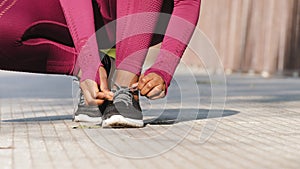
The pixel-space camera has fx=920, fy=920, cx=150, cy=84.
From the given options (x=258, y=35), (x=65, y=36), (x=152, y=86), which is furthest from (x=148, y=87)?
(x=258, y=35)

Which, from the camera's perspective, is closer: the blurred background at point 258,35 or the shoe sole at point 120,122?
the shoe sole at point 120,122

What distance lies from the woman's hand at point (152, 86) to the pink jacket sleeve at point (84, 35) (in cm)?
22

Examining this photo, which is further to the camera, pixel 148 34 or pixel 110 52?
pixel 110 52

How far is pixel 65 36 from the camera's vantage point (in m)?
4.68

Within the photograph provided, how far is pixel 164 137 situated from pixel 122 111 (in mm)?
309

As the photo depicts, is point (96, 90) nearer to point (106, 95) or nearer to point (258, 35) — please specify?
point (106, 95)

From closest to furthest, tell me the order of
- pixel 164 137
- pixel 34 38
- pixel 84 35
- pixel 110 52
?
pixel 164 137 → pixel 84 35 → pixel 110 52 → pixel 34 38

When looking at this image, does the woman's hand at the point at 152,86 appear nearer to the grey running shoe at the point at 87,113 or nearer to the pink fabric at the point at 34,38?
the grey running shoe at the point at 87,113

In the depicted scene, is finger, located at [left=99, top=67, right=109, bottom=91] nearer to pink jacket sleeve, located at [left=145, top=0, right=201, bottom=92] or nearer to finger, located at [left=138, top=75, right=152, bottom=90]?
finger, located at [left=138, top=75, right=152, bottom=90]

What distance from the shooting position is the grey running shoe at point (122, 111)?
13.8ft

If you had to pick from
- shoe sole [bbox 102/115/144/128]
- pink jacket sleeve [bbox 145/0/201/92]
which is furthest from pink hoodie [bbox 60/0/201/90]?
shoe sole [bbox 102/115/144/128]

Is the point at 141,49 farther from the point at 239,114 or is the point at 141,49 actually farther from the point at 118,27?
the point at 239,114

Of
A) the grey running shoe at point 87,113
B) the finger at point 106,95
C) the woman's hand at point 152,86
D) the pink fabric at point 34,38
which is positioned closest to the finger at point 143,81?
the woman's hand at point 152,86

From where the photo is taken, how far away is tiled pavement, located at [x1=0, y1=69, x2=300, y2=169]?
3.29 m
